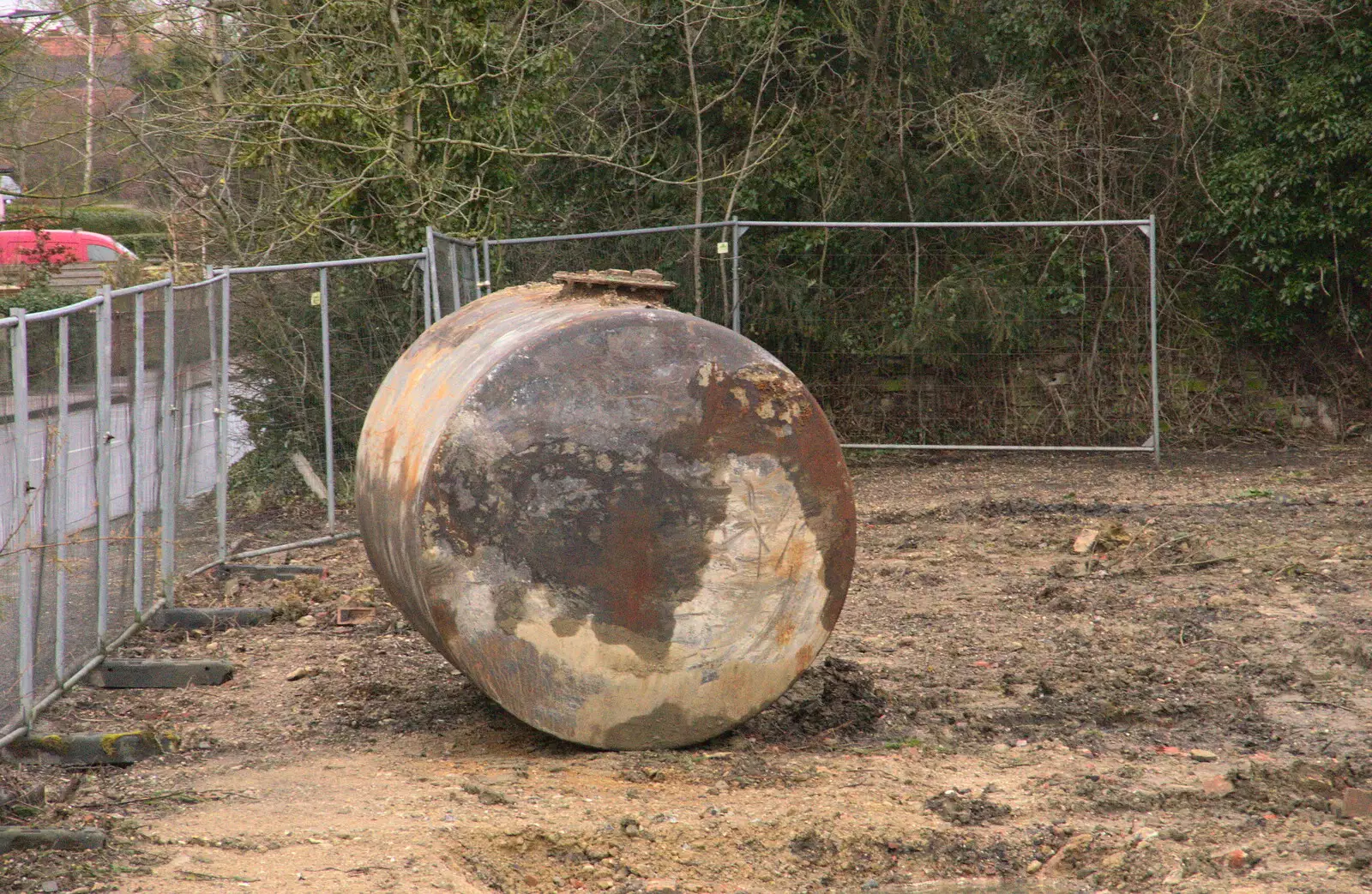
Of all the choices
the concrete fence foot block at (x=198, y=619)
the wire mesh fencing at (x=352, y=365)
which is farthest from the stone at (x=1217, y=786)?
the concrete fence foot block at (x=198, y=619)

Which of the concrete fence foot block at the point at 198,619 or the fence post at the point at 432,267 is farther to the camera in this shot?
the fence post at the point at 432,267

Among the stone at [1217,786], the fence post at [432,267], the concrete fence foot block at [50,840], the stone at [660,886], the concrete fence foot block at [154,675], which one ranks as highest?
the fence post at [432,267]

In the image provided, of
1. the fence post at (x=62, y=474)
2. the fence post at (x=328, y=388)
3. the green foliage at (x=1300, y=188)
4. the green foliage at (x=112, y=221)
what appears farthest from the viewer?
the green foliage at (x=112, y=221)

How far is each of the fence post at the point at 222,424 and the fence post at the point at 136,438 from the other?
1.58 m

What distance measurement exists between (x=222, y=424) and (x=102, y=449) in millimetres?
2332

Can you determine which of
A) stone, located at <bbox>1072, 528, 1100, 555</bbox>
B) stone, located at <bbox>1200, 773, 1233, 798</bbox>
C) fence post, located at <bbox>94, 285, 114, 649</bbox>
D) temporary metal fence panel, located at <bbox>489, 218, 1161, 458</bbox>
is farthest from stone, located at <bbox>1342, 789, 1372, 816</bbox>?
temporary metal fence panel, located at <bbox>489, 218, 1161, 458</bbox>

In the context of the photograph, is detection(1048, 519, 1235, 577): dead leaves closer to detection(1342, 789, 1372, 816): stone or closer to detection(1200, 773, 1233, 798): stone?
detection(1200, 773, 1233, 798): stone

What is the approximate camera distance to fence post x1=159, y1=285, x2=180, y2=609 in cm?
741

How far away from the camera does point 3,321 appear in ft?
15.4

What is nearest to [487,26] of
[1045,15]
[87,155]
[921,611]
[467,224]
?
[467,224]

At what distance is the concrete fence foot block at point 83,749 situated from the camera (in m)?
5.04

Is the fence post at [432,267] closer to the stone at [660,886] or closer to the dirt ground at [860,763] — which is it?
the dirt ground at [860,763]

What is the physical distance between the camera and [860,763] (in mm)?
4867

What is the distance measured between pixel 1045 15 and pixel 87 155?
9744 millimetres
